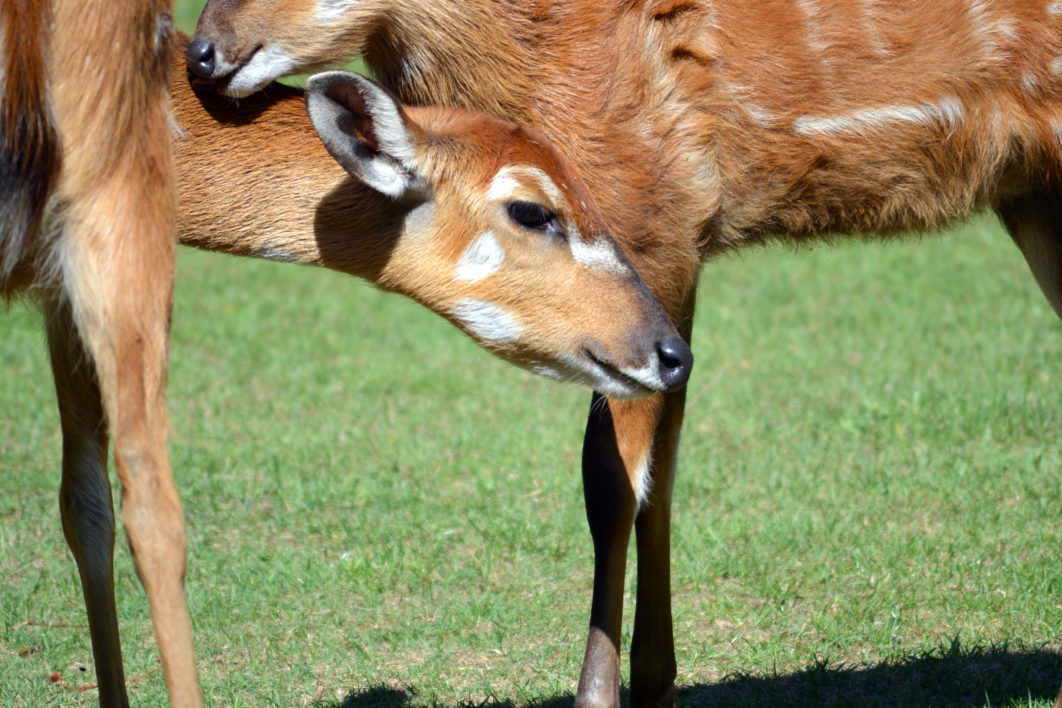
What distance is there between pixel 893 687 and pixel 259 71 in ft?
9.29

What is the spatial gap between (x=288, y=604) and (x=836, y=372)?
12.5ft

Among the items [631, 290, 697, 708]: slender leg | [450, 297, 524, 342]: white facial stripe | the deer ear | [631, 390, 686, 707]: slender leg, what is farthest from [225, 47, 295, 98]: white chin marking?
[631, 390, 686, 707]: slender leg

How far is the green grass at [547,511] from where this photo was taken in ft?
14.8

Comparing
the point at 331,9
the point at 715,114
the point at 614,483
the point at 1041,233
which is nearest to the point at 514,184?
the point at 331,9

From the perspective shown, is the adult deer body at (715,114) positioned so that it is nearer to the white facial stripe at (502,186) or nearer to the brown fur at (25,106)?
the white facial stripe at (502,186)

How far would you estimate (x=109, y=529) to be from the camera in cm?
405

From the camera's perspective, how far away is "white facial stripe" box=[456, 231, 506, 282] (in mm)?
3729

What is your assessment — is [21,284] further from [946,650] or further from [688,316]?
[946,650]

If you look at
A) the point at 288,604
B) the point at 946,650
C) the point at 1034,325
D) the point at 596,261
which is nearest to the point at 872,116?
the point at 596,261

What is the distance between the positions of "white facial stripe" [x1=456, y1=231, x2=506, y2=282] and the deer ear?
210mm

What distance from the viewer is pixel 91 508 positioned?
13.3ft

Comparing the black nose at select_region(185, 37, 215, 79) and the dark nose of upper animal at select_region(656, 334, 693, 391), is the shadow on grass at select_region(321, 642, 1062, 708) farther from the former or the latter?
the black nose at select_region(185, 37, 215, 79)

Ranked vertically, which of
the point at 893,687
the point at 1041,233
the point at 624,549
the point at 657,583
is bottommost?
the point at 893,687

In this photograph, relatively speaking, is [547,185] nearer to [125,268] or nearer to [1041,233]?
[125,268]
